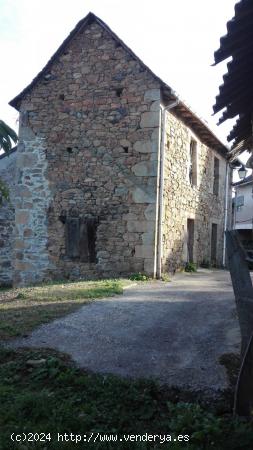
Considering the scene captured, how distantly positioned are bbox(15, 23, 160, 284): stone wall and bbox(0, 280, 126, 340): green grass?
1456 mm

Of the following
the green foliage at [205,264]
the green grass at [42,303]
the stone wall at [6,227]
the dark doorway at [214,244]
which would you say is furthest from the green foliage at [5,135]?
the dark doorway at [214,244]

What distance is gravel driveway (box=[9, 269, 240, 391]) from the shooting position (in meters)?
3.86

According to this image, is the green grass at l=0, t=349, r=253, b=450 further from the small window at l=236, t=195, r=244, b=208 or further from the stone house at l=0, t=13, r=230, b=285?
the small window at l=236, t=195, r=244, b=208

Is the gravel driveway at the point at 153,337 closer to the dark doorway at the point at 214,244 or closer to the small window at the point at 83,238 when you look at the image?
the small window at the point at 83,238

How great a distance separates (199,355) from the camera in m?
4.23

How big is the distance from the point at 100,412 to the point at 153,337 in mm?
1799

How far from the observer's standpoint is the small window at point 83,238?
9.91 m

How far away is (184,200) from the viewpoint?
11.3 metres

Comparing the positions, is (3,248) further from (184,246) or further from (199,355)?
(199,355)

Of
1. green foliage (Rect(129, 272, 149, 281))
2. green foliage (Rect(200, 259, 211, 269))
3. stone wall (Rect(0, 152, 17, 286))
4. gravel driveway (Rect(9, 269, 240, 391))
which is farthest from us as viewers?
green foliage (Rect(200, 259, 211, 269))

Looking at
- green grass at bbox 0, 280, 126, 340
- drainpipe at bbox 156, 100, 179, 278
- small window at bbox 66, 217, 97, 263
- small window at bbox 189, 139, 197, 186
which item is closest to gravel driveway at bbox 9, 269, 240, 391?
green grass at bbox 0, 280, 126, 340

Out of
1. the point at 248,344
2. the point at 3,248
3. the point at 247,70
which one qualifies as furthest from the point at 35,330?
the point at 3,248

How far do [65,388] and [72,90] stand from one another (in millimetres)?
8218

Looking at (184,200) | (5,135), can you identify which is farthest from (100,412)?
(184,200)
